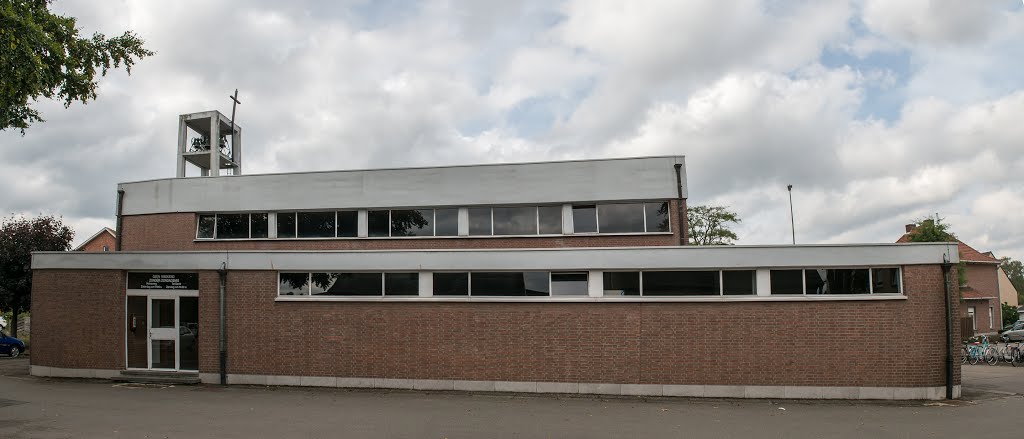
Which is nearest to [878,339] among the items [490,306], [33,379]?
[490,306]

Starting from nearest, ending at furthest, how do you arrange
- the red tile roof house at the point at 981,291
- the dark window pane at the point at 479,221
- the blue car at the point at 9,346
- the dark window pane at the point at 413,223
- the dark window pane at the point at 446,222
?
the dark window pane at the point at 479,221 < the dark window pane at the point at 446,222 < the dark window pane at the point at 413,223 < the blue car at the point at 9,346 < the red tile roof house at the point at 981,291

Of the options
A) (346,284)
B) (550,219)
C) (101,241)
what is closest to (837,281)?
(550,219)

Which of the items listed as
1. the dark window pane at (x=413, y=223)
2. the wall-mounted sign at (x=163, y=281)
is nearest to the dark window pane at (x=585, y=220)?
the dark window pane at (x=413, y=223)

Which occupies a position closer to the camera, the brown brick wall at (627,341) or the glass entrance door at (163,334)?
the brown brick wall at (627,341)

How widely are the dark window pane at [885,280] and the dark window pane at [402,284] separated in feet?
32.8

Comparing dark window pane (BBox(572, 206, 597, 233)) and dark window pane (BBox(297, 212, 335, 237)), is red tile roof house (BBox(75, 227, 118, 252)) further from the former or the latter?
dark window pane (BBox(572, 206, 597, 233))

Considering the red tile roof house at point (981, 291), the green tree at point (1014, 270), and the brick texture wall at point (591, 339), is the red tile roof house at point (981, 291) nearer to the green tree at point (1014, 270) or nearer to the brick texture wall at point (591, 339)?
the brick texture wall at point (591, 339)

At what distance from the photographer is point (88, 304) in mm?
15688

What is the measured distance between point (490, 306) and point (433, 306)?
4.36 ft

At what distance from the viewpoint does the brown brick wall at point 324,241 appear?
18031 mm

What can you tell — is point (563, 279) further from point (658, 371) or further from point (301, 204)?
point (301, 204)

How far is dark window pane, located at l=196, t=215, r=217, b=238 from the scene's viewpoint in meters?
20.2

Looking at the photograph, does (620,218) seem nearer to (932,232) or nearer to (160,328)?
(160,328)

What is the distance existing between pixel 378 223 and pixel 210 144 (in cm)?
853
